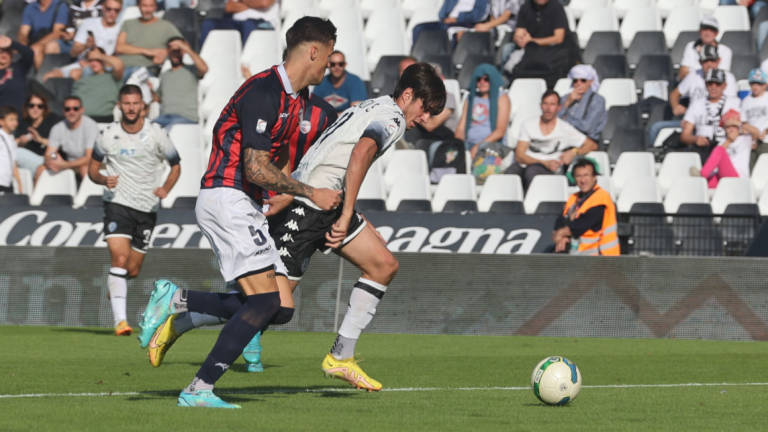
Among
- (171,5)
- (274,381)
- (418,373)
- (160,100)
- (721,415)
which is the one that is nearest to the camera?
(721,415)

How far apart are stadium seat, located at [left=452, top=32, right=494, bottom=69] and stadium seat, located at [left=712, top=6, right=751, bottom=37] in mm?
3395

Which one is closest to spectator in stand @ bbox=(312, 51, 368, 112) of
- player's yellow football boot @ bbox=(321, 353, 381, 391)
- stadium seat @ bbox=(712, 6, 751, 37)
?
stadium seat @ bbox=(712, 6, 751, 37)

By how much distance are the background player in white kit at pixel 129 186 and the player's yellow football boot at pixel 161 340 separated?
223 inches

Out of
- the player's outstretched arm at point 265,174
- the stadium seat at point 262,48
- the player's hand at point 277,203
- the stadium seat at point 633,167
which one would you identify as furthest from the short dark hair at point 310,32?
the stadium seat at point 262,48

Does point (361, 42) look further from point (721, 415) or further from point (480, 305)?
point (721, 415)

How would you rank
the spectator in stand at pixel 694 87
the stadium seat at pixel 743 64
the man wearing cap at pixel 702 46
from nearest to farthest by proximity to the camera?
the spectator in stand at pixel 694 87 < the man wearing cap at pixel 702 46 < the stadium seat at pixel 743 64

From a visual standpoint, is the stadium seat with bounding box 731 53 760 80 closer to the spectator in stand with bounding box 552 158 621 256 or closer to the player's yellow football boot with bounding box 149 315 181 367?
the spectator in stand with bounding box 552 158 621 256

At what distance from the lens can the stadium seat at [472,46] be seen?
18.7 metres

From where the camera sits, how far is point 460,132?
1702cm

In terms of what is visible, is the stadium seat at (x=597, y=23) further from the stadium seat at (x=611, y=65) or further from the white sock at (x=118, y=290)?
the white sock at (x=118, y=290)

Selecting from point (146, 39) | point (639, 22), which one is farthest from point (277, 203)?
point (639, 22)

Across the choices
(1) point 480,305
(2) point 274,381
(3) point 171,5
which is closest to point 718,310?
(1) point 480,305

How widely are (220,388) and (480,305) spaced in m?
6.25

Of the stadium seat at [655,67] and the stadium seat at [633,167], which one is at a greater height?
the stadium seat at [655,67]
